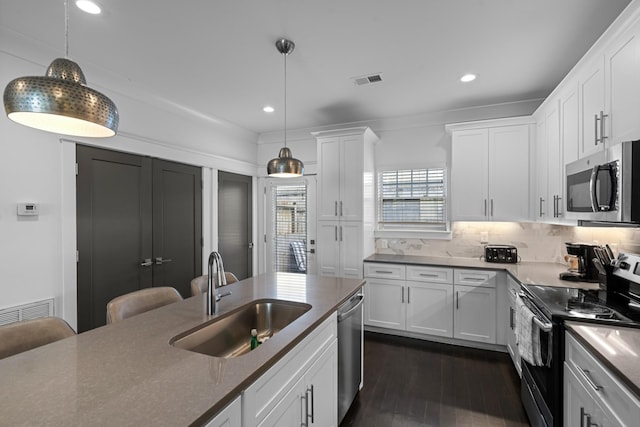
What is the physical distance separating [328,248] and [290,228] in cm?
99

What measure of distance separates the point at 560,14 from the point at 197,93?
125 inches

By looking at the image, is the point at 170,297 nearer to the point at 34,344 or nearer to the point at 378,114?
the point at 34,344

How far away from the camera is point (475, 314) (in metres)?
3.25

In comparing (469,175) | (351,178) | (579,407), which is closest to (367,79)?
(351,178)

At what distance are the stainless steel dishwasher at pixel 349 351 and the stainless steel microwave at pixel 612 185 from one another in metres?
1.62

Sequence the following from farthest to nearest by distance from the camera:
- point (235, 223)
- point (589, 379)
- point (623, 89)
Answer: point (235, 223)
point (623, 89)
point (589, 379)

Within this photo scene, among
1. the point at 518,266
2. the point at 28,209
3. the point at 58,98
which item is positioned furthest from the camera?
the point at 518,266

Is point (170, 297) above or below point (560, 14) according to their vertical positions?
below

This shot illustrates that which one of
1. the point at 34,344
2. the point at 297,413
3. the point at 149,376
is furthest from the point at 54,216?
the point at 297,413

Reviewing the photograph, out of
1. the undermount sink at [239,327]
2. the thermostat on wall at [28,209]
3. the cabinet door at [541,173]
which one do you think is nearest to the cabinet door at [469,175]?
the cabinet door at [541,173]

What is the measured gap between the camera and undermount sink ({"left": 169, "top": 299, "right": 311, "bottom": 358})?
62.1 inches

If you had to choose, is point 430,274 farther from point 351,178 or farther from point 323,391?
point 323,391

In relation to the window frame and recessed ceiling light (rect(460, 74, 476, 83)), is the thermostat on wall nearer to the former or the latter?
the window frame

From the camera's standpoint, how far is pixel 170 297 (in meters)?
2.09
